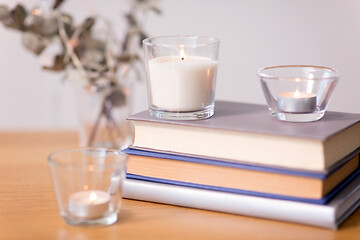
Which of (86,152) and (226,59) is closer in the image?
(86,152)

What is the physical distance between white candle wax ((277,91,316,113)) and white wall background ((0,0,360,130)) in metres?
0.78

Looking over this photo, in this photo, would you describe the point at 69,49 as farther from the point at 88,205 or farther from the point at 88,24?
the point at 88,205

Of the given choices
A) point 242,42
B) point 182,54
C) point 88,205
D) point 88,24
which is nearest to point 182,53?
point 182,54

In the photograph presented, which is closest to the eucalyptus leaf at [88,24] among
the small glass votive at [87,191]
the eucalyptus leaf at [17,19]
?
the eucalyptus leaf at [17,19]

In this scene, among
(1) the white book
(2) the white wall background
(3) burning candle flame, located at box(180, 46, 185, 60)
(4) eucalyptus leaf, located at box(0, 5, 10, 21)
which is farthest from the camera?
(2) the white wall background

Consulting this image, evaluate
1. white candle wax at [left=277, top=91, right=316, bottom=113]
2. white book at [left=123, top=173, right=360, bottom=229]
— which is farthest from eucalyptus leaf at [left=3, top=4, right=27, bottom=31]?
white candle wax at [left=277, top=91, right=316, bottom=113]

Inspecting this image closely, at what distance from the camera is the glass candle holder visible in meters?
0.82

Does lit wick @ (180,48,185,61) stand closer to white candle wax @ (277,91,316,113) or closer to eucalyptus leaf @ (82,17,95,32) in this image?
white candle wax @ (277,91,316,113)

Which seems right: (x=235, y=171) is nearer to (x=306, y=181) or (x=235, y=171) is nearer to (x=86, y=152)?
(x=306, y=181)

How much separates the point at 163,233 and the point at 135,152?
0.46ft

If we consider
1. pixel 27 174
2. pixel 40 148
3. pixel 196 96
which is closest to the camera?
pixel 196 96

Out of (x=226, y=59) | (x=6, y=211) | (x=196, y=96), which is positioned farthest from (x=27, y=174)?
(x=226, y=59)

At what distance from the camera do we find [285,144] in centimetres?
74

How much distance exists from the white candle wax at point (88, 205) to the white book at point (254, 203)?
0.10 m
